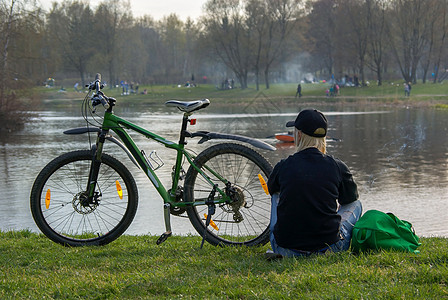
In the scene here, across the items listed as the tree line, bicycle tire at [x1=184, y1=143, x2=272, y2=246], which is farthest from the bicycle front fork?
the tree line

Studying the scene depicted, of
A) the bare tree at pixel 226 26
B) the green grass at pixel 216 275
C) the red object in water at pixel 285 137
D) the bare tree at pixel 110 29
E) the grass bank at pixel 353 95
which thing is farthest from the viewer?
the bare tree at pixel 110 29

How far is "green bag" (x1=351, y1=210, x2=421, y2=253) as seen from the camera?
472 cm

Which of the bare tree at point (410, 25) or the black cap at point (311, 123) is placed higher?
the bare tree at point (410, 25)

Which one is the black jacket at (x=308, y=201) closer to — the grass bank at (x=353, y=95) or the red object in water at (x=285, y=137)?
the red object in water at (x=285, y=137)

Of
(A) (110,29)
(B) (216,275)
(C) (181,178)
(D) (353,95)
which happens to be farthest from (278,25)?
(B) (216,275)

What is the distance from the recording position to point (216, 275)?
4.28 m

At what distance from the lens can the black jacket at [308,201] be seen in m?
4.56

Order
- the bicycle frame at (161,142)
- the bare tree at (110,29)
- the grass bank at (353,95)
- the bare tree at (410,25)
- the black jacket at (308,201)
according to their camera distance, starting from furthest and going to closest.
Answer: the bare tree at (110,29)
the bare tree at (410,25)
the grass bank at (353,95)
the bicycle frame at (161,142)
the black jacket at (308,201)

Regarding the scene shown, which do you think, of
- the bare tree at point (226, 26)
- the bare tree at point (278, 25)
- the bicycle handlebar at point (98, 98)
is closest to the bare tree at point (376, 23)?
the bare tree at point (278, 25)

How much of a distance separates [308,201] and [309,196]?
4 cm

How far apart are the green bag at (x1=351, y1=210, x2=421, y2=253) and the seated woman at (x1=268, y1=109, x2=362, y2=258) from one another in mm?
140

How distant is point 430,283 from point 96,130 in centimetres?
336

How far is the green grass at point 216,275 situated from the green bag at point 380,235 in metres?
0.15

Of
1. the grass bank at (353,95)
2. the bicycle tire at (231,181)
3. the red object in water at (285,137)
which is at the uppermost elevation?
the bicycle tire at (231,181)
